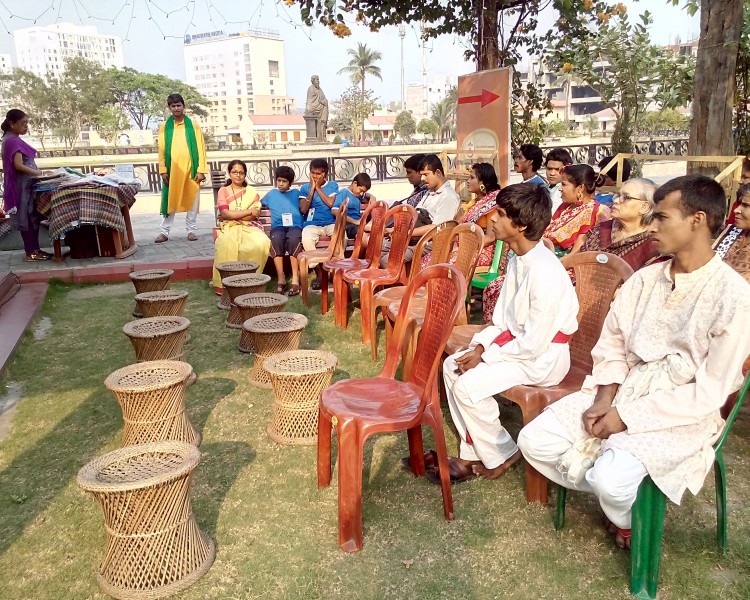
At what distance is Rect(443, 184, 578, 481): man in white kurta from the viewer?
265cm

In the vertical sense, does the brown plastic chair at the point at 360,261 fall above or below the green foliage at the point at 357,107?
below

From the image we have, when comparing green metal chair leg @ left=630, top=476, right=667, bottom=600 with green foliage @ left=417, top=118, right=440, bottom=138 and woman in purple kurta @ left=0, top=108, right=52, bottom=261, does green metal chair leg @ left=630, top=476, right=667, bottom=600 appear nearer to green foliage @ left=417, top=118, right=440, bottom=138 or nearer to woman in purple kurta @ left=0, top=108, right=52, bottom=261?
woman in purple kurta @ left=0, top=108, right=52, bottom=261

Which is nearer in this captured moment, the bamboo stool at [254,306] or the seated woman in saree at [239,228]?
the bamboo stool at [254,306]

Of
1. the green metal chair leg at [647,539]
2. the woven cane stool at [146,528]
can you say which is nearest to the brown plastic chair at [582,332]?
the green metal chair leg at [647,539]

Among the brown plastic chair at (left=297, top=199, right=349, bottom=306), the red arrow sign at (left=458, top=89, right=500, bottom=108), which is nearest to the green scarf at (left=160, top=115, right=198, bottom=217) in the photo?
the brown plastic chair at (left=297, top=199, right=349, bottom=306)

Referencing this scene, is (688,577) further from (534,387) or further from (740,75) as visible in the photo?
(740,75)

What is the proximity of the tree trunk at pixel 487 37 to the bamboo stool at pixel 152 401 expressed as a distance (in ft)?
18.1

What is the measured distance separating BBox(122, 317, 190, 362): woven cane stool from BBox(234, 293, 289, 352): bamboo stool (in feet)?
1.71

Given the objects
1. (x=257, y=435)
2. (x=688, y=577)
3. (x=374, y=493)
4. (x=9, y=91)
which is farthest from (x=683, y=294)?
(x=9, y=91)

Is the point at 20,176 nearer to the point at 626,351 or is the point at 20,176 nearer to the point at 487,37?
the point at 487,37

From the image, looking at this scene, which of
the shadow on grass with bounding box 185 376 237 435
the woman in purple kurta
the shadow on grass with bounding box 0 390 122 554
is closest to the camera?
the shadow on grass with bounding box 0 390 122 554

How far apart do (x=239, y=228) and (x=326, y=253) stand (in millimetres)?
1071

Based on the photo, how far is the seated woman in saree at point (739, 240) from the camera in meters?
2.85

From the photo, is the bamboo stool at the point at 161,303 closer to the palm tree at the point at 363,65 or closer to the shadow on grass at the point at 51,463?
the shadow on grass at the point at 51,463
